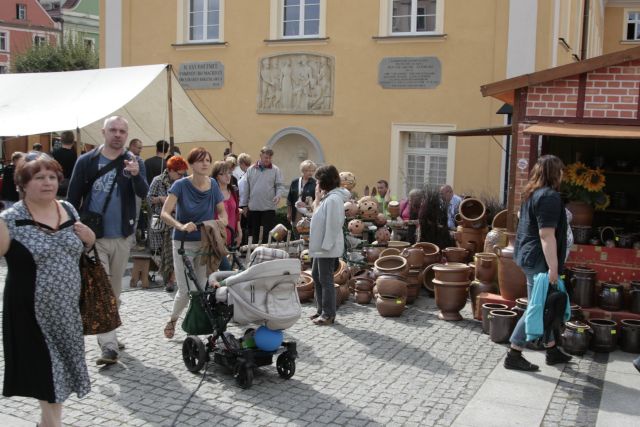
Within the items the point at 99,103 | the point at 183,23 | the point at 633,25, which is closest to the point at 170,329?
the point at 99,103

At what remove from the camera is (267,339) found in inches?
228

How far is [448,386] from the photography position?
5996 mm

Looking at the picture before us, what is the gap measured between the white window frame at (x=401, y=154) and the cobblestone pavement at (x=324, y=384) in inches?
299

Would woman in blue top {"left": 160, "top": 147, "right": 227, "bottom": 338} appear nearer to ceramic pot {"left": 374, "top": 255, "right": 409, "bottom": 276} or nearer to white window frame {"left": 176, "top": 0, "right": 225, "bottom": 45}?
ceramic pot {"left": 374, "top": 255, "right": 409, "bottom": 276}

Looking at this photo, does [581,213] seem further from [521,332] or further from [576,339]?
[521,332]

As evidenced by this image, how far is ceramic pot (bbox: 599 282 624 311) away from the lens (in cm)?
743

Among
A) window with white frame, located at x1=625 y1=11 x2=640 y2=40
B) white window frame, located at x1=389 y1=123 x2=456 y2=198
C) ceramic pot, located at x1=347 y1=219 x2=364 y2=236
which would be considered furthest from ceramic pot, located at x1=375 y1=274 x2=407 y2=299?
window with white frame, located at x1=625 y1=11 x2=640 y2=40

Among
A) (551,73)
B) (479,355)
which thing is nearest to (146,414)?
(479,355)

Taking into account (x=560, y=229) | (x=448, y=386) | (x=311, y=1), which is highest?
(x=311, y=1)

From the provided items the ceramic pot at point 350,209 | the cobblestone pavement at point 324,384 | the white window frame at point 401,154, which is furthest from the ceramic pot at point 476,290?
the white window frame at point 401,154

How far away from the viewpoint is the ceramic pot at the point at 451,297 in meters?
8.20

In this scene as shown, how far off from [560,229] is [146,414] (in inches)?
140

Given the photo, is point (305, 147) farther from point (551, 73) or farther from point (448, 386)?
point (448, 386)

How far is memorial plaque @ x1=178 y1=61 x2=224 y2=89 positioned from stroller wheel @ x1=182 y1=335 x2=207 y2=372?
12.2 m
